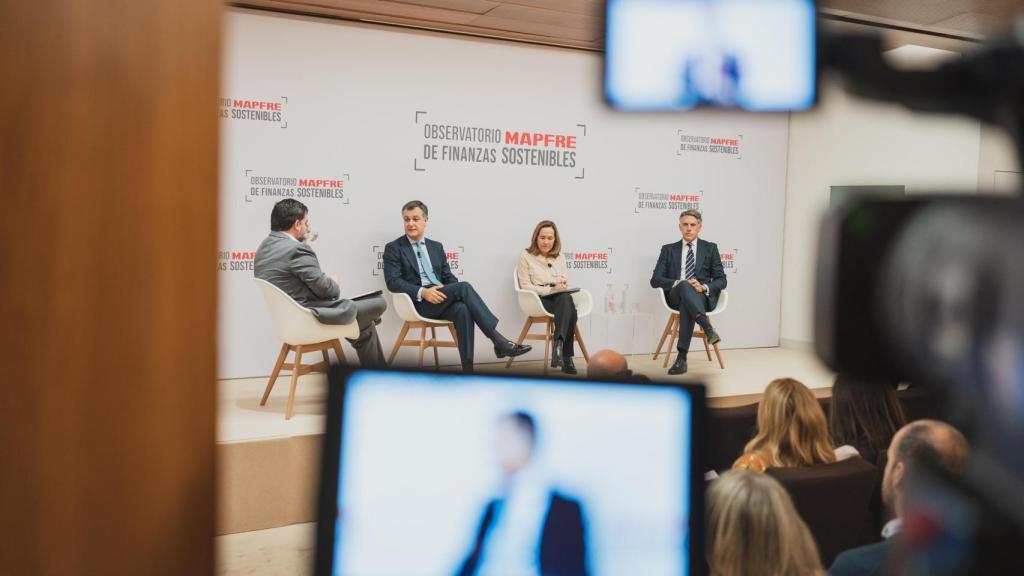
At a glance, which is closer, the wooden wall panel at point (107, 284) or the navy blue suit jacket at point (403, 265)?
the wooden wall panel at point (107, 284)

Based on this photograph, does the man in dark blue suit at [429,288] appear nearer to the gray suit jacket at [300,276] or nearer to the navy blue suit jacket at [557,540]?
the gray suit jacket at [300,276]

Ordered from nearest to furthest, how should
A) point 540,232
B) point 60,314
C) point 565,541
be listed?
point 565,541, point 60,314, point 540,232

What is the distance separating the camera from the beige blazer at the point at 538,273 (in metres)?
6.40

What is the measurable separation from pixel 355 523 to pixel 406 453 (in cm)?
8

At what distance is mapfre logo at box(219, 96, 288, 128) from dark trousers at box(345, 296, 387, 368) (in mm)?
1688

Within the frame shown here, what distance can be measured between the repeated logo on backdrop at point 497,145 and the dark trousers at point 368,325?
66.9 inches

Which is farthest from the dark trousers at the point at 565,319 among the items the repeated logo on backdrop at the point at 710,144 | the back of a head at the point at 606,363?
the back of a head at the point at 606,363

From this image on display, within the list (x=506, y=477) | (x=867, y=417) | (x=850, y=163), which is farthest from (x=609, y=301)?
(x=506, y=477)

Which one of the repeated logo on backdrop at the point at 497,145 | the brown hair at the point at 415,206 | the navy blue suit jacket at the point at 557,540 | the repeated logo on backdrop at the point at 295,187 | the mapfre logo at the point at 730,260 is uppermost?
the repeated logo on backdrop at the point at 497,145

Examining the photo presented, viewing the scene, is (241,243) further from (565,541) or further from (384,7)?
(565,541)

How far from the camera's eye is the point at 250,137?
229 inches

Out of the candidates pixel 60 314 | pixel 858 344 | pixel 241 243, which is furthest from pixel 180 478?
pixel 241 243

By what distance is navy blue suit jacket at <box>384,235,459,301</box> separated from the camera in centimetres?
579

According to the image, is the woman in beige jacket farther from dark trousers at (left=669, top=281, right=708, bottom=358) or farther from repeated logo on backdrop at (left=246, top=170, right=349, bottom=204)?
repeated logo on backdrop at (left=246, top=170, right=349, bottom=204)
